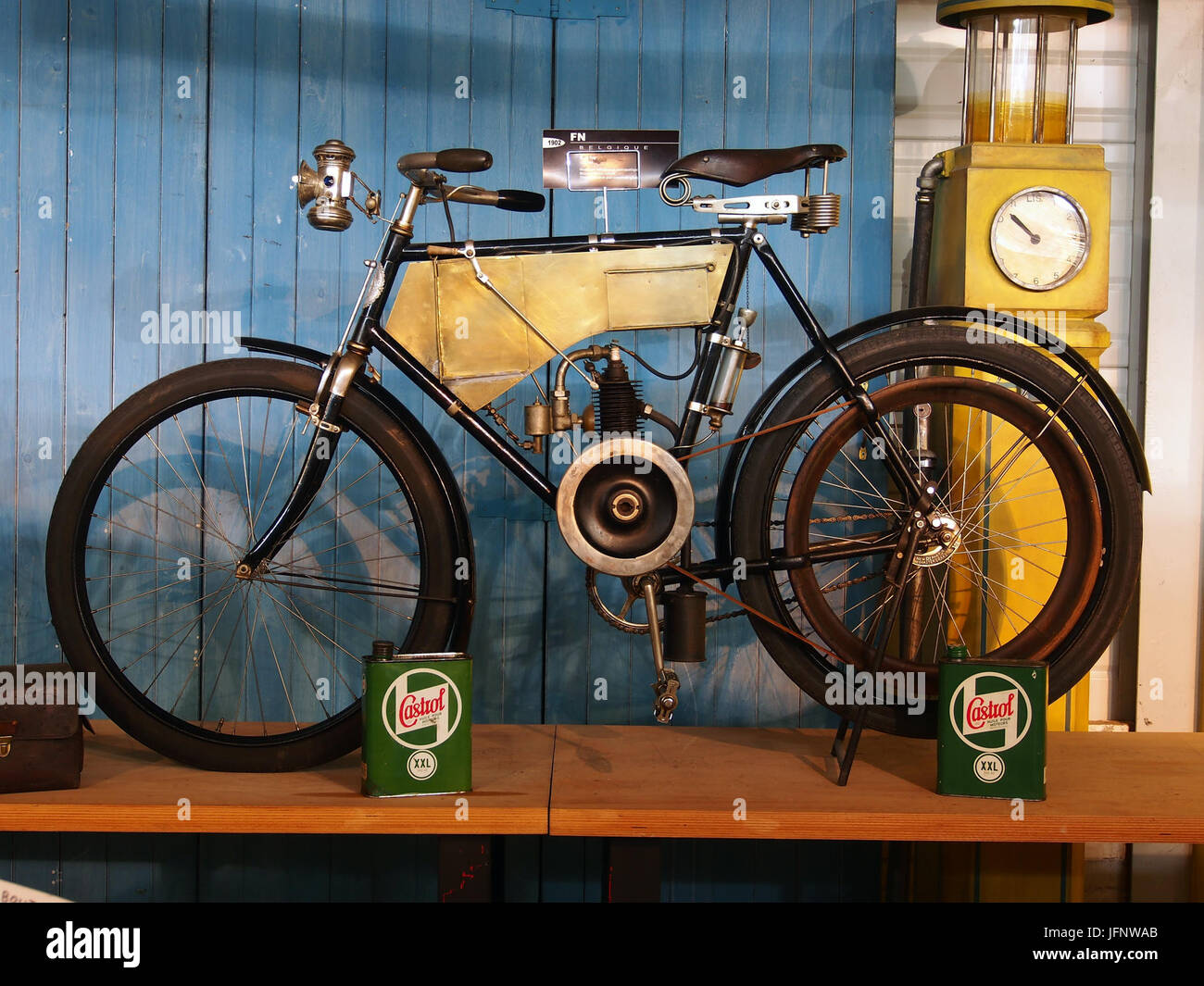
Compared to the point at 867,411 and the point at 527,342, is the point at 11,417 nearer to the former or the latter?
the point at 527,342

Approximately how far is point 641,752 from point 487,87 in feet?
5.69

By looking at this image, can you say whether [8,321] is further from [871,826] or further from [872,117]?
[871,826]

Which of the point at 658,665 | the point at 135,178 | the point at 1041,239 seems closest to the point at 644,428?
the point at 658,665

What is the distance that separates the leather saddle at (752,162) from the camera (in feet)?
7.11

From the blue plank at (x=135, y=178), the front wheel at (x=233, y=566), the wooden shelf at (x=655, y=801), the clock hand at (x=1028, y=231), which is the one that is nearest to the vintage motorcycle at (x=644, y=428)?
the wooden shelf at (x=655, y=801)

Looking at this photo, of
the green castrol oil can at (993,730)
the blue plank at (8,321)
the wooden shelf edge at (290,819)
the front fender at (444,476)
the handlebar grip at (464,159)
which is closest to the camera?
the wooden shelf edge at (290,819)

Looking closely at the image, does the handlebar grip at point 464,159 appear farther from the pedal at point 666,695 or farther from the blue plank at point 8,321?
the blue plank at point 8,321

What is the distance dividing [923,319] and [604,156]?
0.96m

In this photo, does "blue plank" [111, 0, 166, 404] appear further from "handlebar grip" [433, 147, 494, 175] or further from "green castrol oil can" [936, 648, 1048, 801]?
"green castrol oil can" [936, 648, 1048, 801]

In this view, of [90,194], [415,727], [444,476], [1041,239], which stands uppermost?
[90,194]

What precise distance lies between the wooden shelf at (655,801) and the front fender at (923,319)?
507 mm

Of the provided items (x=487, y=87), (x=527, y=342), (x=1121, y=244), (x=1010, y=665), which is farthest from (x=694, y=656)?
(x=1121, y=244)

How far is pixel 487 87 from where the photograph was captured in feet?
8.98

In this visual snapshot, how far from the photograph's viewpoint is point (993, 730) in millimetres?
1963
